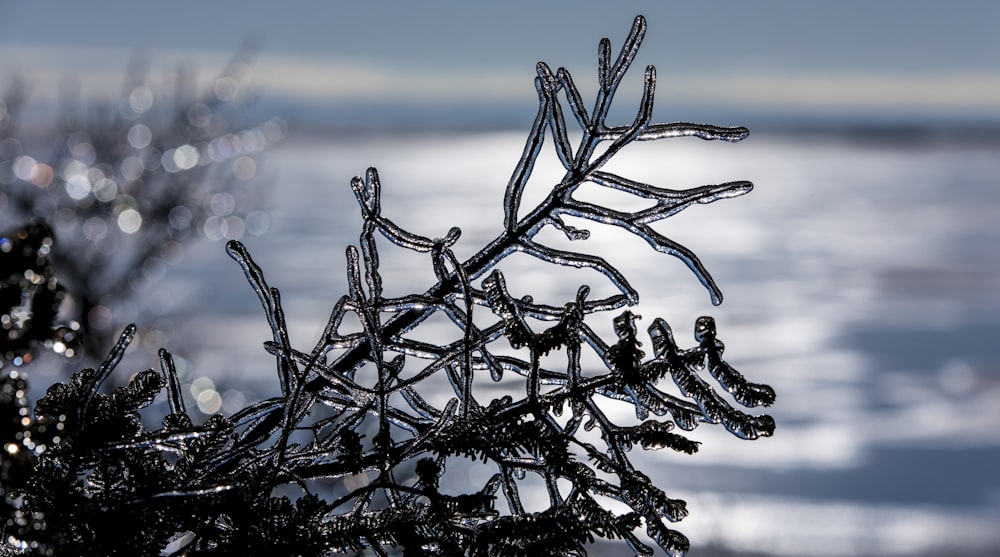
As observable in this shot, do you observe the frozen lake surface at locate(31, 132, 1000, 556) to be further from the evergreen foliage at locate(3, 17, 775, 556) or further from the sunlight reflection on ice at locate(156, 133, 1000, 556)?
the evergreen foliage at locate(3, 17, 775, 556)

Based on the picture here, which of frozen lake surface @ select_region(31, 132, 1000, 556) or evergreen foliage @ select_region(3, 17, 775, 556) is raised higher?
frozen lake surface @ select_region(31, 132, 1000, 556)

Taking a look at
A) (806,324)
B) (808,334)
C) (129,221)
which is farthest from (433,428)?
(806,324)

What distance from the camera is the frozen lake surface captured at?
800 centimetres

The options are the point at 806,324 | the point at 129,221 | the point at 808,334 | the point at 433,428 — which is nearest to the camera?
the point at 433,428

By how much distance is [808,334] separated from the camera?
13.4 metres

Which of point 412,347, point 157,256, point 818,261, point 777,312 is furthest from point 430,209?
point 412,347

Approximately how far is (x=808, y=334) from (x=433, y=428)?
13.0 meters

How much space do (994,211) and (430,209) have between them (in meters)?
17.3

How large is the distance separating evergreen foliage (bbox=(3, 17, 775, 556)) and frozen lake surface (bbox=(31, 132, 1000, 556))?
5.02 meters

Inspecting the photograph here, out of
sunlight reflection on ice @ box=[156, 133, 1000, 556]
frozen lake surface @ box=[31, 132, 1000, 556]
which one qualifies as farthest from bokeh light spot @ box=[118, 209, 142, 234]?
sunlight reflection on ice @ box=[156, 133, 1000, 556]

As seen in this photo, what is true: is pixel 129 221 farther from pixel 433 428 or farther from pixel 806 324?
pixel 806 324

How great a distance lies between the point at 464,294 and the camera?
1220 mm

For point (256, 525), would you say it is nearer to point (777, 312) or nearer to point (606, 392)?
point (606, 392)

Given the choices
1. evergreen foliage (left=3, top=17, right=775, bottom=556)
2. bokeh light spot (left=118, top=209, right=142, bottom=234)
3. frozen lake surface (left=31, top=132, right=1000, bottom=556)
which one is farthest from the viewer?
frozen lake surface (left=31, top=132, right=1000, bottom=556)
